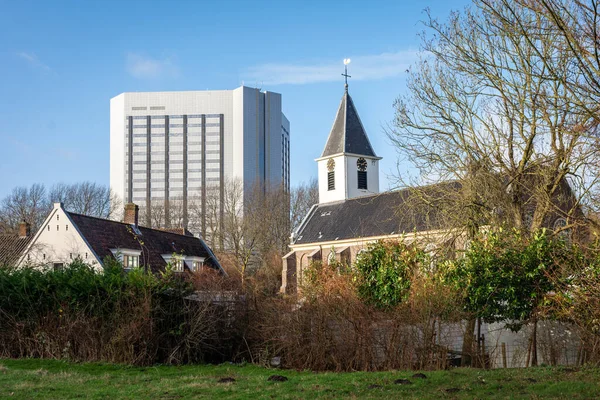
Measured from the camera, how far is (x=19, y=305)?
18.4 metres

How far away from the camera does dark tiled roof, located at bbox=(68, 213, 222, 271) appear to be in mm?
32844

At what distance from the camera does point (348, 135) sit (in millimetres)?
54625

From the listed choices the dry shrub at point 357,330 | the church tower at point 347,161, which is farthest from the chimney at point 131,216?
the dry shrub at point 357,330

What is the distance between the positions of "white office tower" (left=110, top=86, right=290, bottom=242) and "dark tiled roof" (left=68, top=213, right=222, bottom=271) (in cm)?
7452

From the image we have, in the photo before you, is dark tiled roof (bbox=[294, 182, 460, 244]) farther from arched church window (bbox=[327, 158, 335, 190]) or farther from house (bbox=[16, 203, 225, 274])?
house (bbox=[16, 203, 225, 274])

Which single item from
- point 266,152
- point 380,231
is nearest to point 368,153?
point 380,231

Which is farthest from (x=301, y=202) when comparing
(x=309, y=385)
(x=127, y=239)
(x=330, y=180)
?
(x=309, y=385)

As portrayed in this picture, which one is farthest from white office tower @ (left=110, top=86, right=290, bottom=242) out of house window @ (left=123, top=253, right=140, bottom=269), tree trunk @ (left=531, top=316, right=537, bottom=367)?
tree trunk @ (left=531, top=316, right=537, bottom=367)

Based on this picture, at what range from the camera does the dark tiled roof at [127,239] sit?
108 feet

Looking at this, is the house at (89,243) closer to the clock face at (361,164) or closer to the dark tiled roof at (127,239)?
Result: the dark tiled roof at (127,239)

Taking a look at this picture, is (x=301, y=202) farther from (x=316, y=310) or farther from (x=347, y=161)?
(x=316, y=310)

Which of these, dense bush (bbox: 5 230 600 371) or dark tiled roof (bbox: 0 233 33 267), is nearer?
dense bush (bbox: 5 230 600 371)

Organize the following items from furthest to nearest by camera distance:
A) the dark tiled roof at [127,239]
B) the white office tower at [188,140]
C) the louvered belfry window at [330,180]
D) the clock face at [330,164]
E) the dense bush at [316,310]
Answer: the white office tower at [188,140] < the louvered belfry window at [330,180] < the clock face at [330,164] < the dark tiled roof at [127,239] < the dense bush at [316,310]

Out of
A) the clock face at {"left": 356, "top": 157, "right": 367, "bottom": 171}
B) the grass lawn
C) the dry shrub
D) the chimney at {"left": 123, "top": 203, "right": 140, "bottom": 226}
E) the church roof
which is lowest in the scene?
the grass lawn
